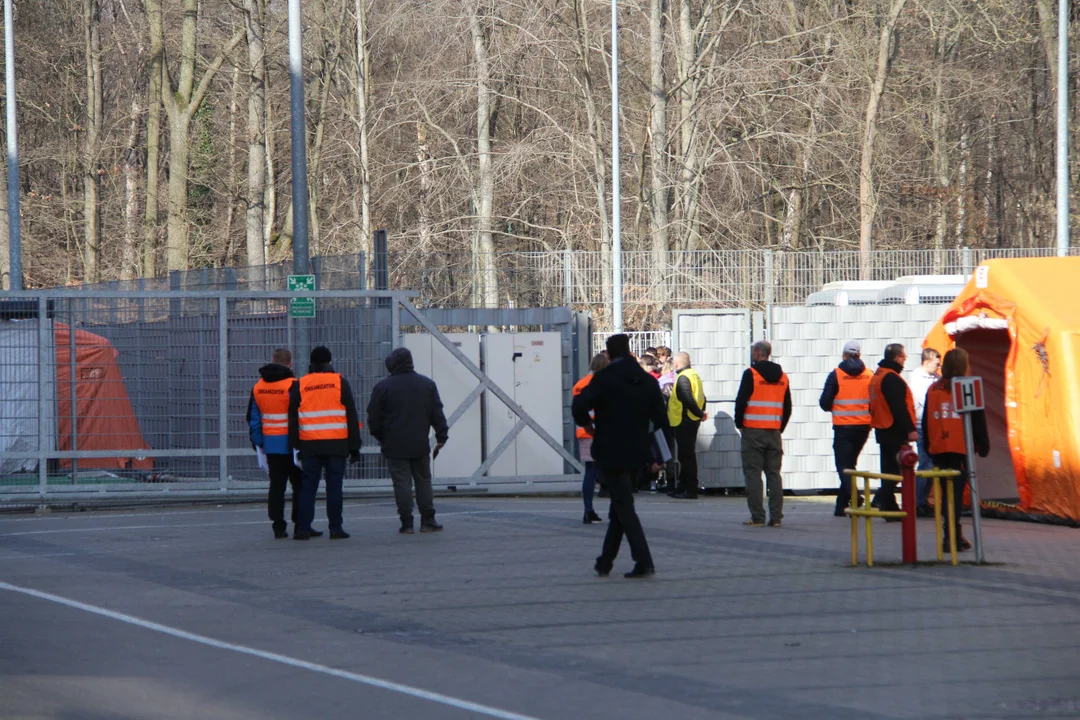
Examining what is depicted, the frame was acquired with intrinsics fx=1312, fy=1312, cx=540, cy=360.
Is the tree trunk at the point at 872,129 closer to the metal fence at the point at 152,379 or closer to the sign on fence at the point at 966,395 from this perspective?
the metal fence at the point at 152,379

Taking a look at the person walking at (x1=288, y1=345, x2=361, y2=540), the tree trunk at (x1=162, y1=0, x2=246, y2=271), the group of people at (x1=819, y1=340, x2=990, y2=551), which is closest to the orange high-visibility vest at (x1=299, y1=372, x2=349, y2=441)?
the person walking at (x1=288, y1=345, x2=361, y2=540)

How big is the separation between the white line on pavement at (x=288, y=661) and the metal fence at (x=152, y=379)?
5.72 metres

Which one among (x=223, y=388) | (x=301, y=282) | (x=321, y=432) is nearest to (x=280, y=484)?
(x=321, y=432)

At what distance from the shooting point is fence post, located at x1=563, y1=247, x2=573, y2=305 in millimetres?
20219

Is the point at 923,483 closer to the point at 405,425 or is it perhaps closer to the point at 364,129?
the point at 405,425

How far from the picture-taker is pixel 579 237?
3122cm

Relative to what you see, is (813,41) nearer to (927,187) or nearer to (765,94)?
(765,94)

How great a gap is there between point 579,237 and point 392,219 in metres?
5.49

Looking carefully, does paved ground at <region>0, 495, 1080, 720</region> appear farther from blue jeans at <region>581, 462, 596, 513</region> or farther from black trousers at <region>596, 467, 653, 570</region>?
blue jeans at <region>581, 462, 596, 513</region>

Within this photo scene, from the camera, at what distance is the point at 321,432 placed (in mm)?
11898

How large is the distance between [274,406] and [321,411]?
463 millimetres

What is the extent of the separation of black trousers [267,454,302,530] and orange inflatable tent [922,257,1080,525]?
7.19 metres

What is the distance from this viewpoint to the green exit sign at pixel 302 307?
15.1 meters

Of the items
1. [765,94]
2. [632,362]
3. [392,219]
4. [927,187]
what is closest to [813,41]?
[765,94]
